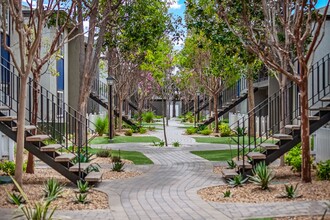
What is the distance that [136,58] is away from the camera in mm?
31328

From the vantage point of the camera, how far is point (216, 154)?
19.0m

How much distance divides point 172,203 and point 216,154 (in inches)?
385

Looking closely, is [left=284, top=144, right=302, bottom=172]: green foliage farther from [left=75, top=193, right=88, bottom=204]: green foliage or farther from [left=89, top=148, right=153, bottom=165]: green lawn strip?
[left=75, top=193, right=88, bottom=204]: green foliage

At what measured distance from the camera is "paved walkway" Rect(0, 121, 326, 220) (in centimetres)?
828

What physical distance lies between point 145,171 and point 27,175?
3.33 m

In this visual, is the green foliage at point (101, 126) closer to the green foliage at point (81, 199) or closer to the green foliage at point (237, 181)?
the green foliage at point (237, 181)

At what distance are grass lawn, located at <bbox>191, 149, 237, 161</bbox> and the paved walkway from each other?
305cm

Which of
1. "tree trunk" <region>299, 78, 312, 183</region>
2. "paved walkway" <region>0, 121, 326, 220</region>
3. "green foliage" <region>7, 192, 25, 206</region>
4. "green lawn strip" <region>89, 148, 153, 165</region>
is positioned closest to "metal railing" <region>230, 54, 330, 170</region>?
"tree trunk" <region>299, 78, 312, 183</region>

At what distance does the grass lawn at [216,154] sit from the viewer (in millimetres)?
17516

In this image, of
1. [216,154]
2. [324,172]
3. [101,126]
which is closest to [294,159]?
[324,172]

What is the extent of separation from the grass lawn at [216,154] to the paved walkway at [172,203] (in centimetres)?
305

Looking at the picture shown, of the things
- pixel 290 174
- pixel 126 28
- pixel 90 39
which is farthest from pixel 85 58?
pixel 290 174

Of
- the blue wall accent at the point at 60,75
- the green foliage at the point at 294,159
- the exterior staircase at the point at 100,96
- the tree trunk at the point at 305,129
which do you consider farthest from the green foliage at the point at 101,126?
the tree trunk at the point at 305,129

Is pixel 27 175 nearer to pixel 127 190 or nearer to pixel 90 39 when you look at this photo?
pixel 127 190
